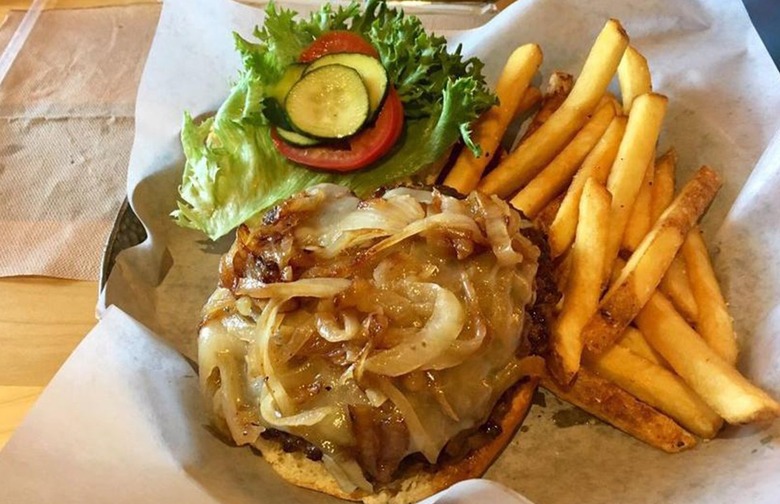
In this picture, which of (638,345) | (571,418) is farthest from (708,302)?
(571,418)

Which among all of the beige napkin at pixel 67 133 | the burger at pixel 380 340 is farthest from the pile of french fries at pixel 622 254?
the beige napkin at pixel 67 133

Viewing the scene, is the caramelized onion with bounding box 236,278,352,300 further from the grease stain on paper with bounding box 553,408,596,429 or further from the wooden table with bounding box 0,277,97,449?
the wooden table with bounding box 0,277,97,449

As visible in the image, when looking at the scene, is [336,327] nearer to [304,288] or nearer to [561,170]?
[304,288]

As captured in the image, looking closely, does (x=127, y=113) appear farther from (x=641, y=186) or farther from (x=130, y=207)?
(x=641, y=186)

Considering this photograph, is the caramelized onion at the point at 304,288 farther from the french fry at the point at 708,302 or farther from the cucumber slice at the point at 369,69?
the french fry at the point at 708,302

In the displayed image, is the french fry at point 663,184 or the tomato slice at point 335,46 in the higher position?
the tomato slice at point 335,46
